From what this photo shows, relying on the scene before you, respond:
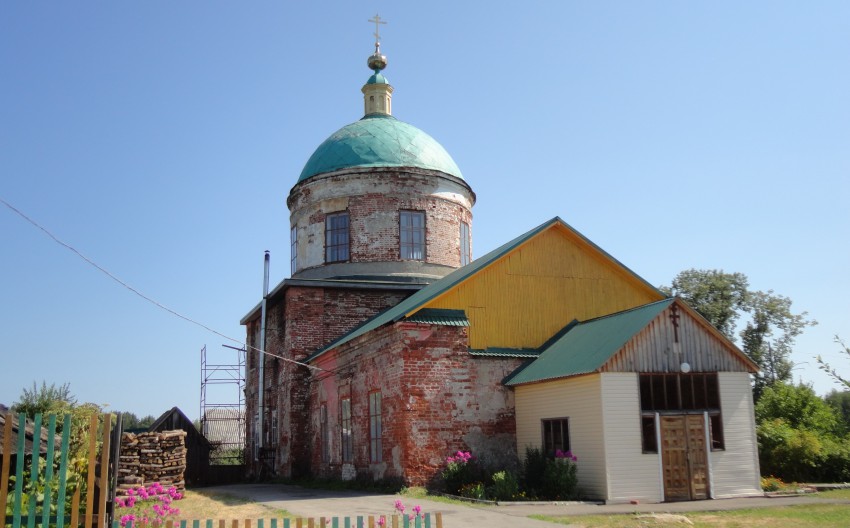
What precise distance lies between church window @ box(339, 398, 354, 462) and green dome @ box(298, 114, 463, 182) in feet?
28.5

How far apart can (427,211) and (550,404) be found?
35.9 ft

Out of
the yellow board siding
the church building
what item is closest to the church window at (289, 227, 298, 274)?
the church building

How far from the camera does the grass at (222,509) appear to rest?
1443cm

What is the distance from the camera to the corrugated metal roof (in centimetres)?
1845

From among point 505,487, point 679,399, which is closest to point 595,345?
point 679,399

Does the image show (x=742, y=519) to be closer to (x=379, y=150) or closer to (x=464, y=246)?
(x=464, y=246)

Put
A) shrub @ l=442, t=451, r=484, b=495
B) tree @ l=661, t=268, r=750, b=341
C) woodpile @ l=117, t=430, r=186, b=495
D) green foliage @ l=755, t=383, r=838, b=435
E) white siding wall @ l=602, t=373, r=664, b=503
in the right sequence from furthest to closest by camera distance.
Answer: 1. tree @ l=661, t=268, r=750, b=341
2. green foliage @ l=755, t=383, r=838, b=435
3. woodpile @ l=117, t=430, r=186, b=495
4. shrub @ l=442, t=451, r=484, b=495
5. white siding wall @ l=602, t=373, r=664, b=503

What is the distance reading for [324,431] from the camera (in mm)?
23125

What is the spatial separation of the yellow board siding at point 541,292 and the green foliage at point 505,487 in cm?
382

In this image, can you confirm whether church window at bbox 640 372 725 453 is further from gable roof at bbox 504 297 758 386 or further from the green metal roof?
the green metal roof

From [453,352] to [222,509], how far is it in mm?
6070

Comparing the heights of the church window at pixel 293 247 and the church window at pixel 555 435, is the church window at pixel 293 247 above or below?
above

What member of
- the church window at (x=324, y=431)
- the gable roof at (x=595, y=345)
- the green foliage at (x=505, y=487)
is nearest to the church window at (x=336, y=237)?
the church window at (x=324, y=431)

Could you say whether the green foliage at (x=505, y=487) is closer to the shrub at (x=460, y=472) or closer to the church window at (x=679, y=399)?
the shrub at (x=460, y=472)
